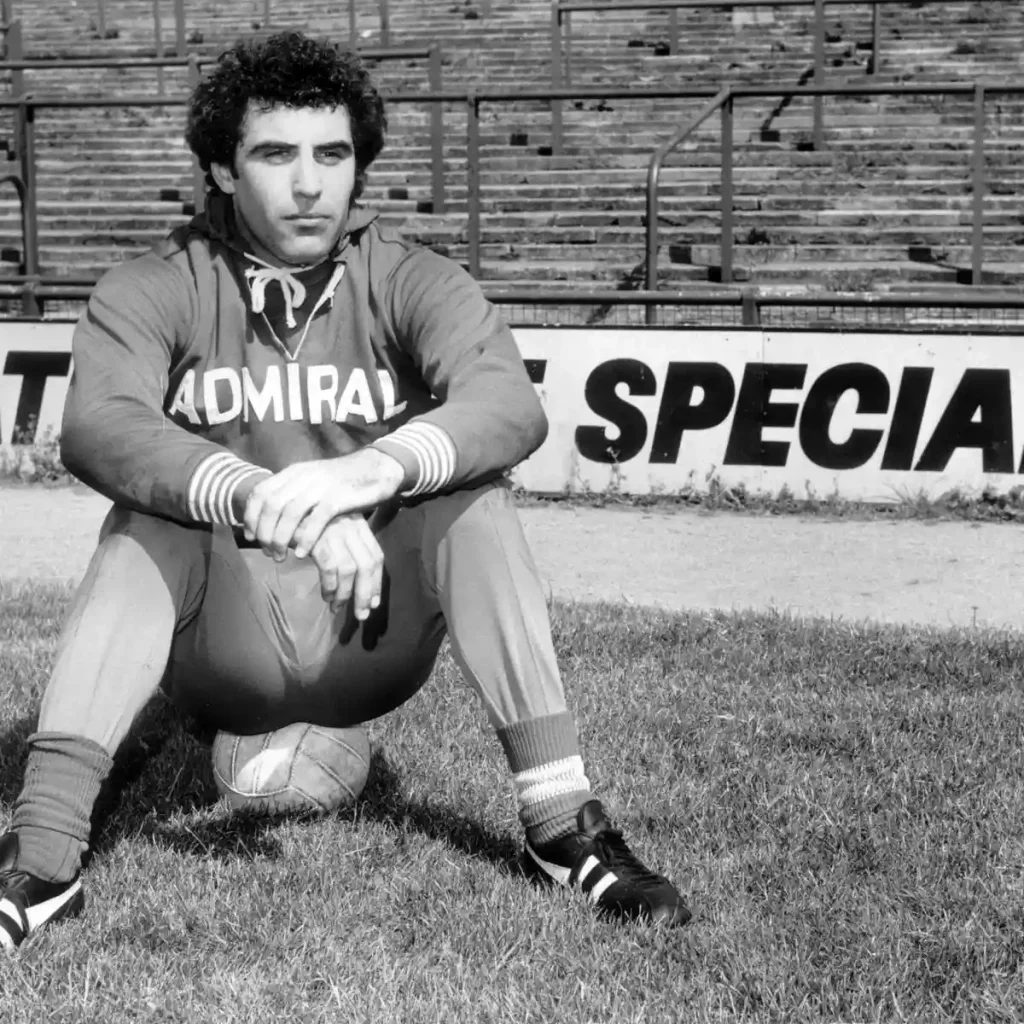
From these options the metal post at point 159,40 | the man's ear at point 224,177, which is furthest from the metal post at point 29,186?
the man's ear at point 224,177

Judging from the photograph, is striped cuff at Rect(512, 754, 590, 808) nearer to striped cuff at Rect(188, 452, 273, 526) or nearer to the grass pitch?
the grass pitch

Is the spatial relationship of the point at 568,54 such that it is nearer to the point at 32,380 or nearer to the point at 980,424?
the point at 32,380

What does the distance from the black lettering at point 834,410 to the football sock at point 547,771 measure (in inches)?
207

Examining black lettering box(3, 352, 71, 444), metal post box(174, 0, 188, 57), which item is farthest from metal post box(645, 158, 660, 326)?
metal post box(174, 0, 188, 57)

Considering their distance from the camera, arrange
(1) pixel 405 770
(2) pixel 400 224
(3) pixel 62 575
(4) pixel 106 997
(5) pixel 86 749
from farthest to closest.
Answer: (2) pixel 400 224 < (3) pixel 62 575 < (1) pixel 405 770 < (5) pixel 86 749 < (4) pixel 106 997

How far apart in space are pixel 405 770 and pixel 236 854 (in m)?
0.68

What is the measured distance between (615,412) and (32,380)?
326 centimetres

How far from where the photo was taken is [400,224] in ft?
44.4

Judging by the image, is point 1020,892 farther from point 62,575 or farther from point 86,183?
point 86,183

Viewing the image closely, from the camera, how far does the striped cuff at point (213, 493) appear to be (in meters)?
2.93

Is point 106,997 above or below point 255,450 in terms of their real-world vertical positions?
below

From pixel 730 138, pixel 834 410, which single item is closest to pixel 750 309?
pixel 834 410

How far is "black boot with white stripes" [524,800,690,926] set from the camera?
9.95 feet

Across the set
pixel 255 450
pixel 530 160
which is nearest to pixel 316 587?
pixel 255 450
